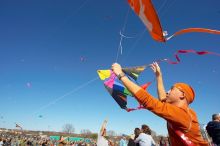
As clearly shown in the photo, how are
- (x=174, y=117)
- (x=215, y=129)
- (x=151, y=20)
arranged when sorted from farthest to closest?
(x=215, y=129) → (x=151, y=20) → (x=174, y=117)

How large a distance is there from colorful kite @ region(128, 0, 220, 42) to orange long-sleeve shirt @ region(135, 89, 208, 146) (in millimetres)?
1785

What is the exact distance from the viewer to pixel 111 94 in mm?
8141

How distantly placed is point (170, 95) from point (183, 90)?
13cm

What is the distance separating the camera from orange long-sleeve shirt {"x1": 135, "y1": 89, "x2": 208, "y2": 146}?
2.16 m

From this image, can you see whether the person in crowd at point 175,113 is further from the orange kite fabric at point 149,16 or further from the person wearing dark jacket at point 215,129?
the person wearing dark jacket at point 215,129

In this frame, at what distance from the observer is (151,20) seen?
411cm

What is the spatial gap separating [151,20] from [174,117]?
226cm

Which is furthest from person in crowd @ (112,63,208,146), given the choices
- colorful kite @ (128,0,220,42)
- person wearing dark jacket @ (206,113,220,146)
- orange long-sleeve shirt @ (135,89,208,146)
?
person wearing dark jacket @ (206,113,220,146)

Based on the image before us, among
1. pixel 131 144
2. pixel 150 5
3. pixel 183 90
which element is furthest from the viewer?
pixel 131 144

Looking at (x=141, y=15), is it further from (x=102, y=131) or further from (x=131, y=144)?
(x=131, y=144)

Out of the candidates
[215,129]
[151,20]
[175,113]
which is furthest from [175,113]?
[215,129]

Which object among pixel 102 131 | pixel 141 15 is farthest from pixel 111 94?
pixel 141 15

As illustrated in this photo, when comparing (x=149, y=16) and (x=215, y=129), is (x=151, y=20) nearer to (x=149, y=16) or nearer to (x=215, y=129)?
(x=149, y=16)

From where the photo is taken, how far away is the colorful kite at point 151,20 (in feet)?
12.8
